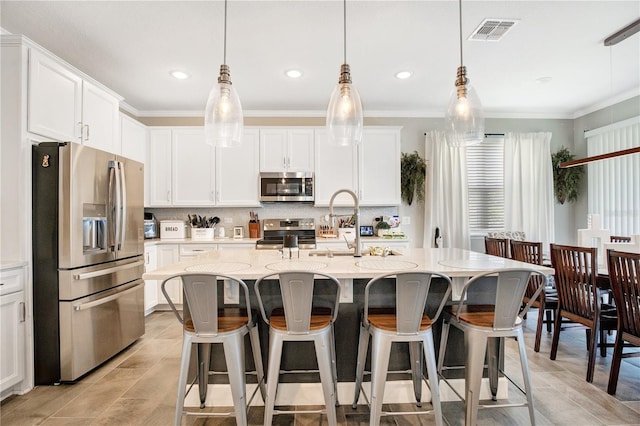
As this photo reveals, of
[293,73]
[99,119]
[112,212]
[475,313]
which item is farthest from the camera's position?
[293,73]

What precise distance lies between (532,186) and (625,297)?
2964 mm

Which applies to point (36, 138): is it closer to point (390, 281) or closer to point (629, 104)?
point (390, 281)

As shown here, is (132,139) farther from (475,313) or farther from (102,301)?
(475,313)

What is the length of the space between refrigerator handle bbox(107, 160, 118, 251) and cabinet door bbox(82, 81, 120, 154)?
38 cm

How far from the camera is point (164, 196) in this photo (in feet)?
15.1

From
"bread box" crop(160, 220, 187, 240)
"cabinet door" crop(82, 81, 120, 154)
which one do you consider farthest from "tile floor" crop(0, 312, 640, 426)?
"cabinet door" crop(82, 81, 120, 154)

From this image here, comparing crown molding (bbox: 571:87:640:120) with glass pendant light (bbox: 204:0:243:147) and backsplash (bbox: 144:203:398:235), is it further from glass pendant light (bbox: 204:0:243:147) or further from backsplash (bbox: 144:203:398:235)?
glass pendant light (bbox: 204:0:243:147)

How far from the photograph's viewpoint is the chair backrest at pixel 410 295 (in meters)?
1.68

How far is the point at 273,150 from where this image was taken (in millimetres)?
4586

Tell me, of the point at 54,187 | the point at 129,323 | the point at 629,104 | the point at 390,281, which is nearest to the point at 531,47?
the point at 629,104

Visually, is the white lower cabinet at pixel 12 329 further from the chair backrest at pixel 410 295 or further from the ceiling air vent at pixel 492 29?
the ceiling air vent at pixel 492 29

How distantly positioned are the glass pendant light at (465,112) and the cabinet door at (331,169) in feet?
8.01

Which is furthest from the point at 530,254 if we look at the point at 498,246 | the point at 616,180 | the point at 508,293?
the point at 616,180

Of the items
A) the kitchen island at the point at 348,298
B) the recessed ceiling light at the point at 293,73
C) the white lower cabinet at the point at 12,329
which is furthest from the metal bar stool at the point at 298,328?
the recessed ceiling light at the point at 293,73
